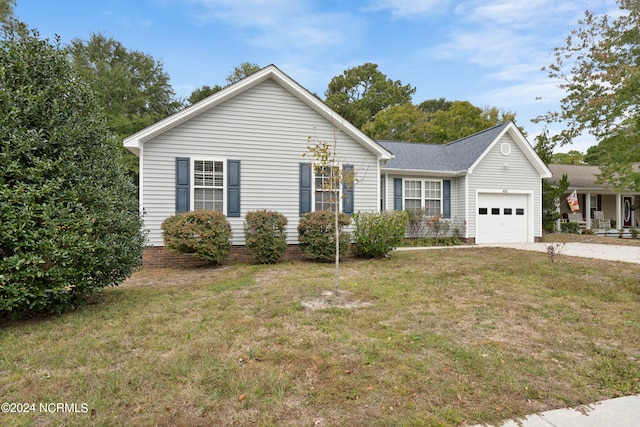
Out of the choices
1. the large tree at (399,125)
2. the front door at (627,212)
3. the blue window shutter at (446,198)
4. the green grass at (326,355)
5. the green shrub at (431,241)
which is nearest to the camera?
the green grass at (326,355)

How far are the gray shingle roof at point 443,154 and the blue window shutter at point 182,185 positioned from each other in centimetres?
777

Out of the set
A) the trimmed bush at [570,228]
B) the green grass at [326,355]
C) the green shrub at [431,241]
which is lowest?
the green grass at [326,355]

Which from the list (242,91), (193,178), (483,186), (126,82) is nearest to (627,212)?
(483,186)

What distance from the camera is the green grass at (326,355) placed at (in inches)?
96.4

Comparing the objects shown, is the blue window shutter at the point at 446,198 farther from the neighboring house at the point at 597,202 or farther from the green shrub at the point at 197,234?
the green shrub at the point at 197,234

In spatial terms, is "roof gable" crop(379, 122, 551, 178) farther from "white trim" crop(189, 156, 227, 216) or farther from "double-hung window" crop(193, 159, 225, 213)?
"double-hung window" crop(193, 159, 225, 213)

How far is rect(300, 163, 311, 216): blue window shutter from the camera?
10133 mm

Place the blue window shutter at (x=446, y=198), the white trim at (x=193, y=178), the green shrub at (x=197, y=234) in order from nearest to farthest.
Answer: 1. the green shrub at (x=197, y=234)
2. the white trim at (x=193, y=178)
3. the blue window shutter at (x=446, y=198)

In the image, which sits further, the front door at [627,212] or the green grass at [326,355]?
the front door at [627,212]

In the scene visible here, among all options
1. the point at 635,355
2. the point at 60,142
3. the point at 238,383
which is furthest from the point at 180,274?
the point at 635,355

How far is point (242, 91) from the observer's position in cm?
977

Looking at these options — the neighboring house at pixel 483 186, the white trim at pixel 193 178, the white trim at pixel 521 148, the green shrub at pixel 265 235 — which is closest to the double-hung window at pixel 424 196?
the neighboring house at pixel 483 186

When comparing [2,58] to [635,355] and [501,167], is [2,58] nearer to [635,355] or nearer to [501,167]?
[635,355]

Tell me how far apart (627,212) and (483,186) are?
48.4 ft
